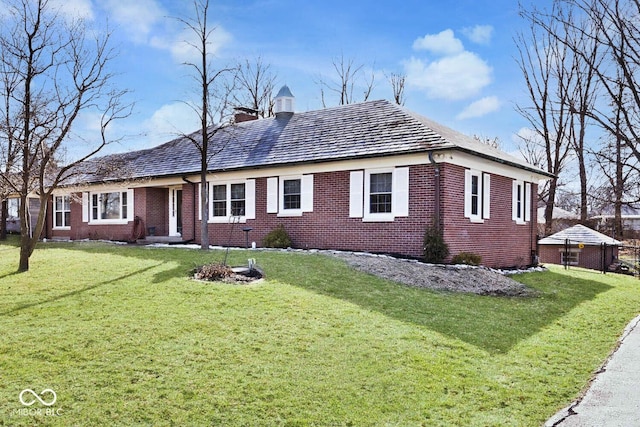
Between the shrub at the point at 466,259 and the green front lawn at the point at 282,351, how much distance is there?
11.8 ft

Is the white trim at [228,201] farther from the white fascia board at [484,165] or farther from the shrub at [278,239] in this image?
the white fascia board at [484,165]

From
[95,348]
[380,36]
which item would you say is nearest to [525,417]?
[95,348]

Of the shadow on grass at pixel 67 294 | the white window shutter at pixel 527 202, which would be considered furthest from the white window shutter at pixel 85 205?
the white window shutter at pixel 527 202

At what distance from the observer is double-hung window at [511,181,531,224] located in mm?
19203

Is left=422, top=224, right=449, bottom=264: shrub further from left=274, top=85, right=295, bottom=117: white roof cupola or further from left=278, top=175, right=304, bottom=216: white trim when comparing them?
left=274, top=85, right=295, bottom=117: white roof cupola

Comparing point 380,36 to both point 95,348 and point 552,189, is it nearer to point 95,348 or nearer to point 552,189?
point 95,348

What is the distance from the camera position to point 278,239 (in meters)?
17.5

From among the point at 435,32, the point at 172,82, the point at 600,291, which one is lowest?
the point at 600,291

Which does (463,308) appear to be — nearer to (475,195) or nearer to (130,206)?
(475,195)

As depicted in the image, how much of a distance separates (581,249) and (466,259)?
11.4m

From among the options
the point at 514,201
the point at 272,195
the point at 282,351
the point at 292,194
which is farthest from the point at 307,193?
the point at 282,351

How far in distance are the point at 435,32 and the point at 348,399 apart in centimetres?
1399

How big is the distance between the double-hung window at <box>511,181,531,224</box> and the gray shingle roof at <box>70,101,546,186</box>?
792 millimetres

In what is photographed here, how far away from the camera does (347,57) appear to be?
41438 millimetres
